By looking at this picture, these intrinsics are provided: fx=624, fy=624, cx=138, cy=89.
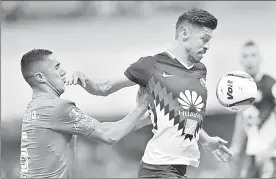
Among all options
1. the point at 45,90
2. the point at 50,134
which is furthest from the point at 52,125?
the point at 45,90

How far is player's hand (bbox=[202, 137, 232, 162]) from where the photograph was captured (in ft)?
15.4

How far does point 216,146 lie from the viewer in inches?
186

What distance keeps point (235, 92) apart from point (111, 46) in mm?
3759

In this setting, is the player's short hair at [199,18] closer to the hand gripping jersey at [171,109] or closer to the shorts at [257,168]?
the hand gripping jersey at [171,109]

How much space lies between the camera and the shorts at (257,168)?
7.26 metres

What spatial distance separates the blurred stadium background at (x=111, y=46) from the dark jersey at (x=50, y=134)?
332 centimetres

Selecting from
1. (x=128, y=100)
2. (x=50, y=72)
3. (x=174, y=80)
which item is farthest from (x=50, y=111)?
(x=128, y=100)

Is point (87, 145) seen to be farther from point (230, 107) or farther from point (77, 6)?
point (230, 107)

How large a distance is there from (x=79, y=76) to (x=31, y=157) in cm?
67

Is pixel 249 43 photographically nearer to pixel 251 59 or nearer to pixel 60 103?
pixel 251 59

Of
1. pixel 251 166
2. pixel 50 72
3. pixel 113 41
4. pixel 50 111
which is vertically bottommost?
pixel 251 166

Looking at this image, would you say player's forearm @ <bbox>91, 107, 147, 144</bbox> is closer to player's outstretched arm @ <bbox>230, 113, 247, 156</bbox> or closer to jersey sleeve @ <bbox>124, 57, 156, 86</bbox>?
jersey sleeve @ <bbox>124, 57, 156, 86</bbox>

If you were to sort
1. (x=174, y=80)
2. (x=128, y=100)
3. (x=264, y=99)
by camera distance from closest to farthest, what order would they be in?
(x=174, y=80), (x=264, y=99), (x=128, y=100)

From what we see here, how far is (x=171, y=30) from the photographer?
802 cm
